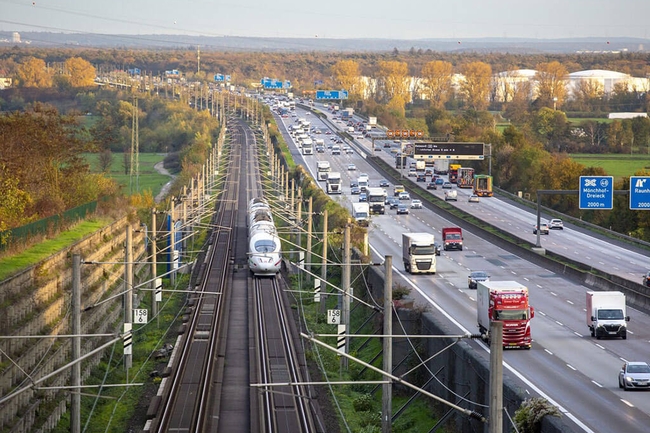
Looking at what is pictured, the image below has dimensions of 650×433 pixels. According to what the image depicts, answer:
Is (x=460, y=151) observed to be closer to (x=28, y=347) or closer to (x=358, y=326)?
(x=358, y=326)

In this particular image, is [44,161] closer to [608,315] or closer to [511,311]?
[511,311]

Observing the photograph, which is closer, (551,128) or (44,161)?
(44,161)

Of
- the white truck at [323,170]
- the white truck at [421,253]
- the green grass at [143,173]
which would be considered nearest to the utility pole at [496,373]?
the white truck at [421,253]

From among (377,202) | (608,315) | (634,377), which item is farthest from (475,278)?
(377,202)

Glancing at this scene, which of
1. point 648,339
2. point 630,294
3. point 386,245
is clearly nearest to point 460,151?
point 386,245

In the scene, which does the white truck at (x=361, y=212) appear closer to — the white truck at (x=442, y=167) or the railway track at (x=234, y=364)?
the railway track at (x=234, y=364)
